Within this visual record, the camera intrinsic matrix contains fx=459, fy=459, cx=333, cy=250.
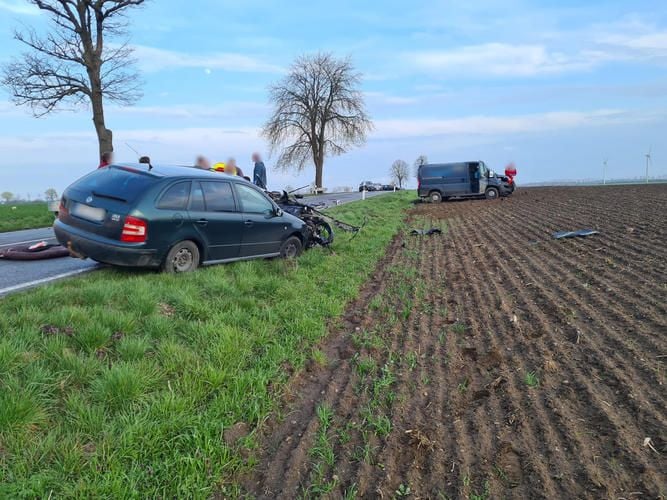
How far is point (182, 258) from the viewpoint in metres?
6.50

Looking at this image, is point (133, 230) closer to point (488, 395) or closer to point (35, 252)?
point (35, 252)

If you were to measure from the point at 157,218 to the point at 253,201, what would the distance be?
206cm

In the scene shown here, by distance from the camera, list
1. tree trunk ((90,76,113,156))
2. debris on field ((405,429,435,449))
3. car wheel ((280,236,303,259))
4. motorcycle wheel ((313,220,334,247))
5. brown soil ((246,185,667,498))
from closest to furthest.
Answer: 1. brown soil ((246,185,667,498))
2. debris on field ((405,429,435,449))
3. car wheel ((280,236,303,259))
4. motorcycle wheel ((313,220,334,247))
5. tree trunk ((90,76,113,156))

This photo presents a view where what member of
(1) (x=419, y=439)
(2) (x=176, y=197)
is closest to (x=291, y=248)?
(2) (x=176, y=197)

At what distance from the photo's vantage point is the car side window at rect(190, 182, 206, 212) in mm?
6566

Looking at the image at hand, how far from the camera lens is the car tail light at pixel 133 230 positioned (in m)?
5.75

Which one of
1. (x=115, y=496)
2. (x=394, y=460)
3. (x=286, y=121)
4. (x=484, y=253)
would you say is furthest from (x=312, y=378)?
(x=286, y=121)

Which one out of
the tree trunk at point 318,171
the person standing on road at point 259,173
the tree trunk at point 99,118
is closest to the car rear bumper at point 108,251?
the person standing on road at point 259,173

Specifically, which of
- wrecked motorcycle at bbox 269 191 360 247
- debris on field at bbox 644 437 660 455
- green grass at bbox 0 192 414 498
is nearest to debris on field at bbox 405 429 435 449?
green grass at bbox 0 192 414 498

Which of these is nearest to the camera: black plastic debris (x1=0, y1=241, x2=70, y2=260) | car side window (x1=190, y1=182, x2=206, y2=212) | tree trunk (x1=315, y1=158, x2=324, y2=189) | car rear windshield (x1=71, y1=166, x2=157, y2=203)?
car rear windshield (x1=71, y1=166, x2=157, y2=203)

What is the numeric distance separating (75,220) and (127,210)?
88 centimetres

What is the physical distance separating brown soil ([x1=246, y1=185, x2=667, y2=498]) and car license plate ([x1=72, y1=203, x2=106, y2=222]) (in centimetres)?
337

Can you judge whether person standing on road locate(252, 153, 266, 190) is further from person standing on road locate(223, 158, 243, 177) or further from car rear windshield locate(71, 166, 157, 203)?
car rear windshield locate(71, 166, 157, 203)

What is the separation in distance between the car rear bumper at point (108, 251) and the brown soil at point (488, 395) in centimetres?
268
